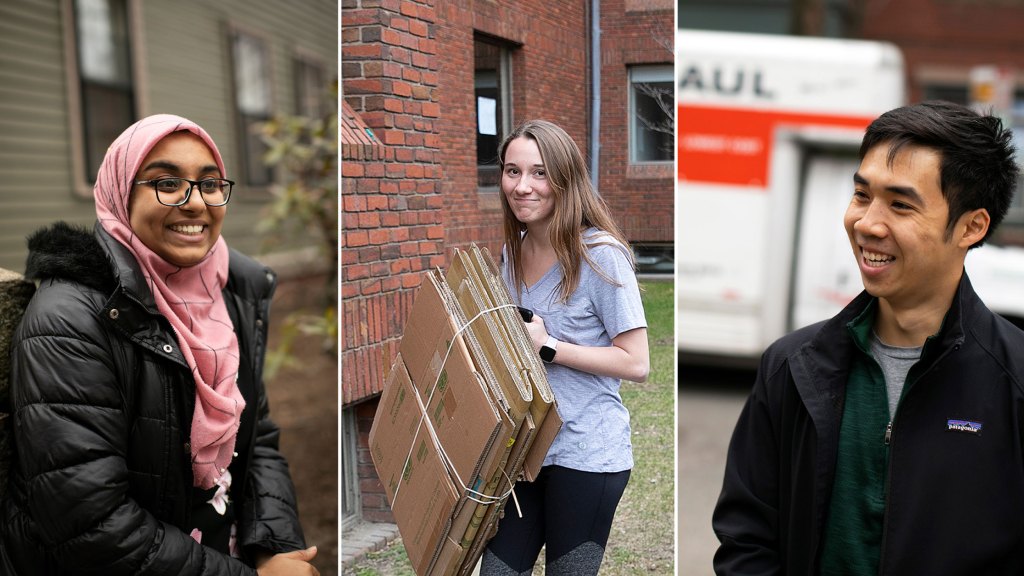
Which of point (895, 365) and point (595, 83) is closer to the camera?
point (895, 365)

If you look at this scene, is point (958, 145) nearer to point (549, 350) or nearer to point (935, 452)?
point (935, 452)

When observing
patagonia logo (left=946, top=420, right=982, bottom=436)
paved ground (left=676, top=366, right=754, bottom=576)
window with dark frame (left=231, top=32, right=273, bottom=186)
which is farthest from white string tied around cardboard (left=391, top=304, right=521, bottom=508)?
window with dark frame (left=231, top=32, right=273, bottom=186)

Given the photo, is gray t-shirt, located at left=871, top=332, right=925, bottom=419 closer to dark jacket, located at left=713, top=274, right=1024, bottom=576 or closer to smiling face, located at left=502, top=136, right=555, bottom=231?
dark jacket, located at left=713, top=274, right=1024, bottom=576

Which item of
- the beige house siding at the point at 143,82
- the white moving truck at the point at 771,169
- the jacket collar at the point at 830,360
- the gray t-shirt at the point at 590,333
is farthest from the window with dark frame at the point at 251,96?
the jacket collar at the point at 830,360

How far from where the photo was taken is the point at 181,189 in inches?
83.1

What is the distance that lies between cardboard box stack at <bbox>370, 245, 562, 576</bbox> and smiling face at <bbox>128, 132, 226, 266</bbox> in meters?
0.51

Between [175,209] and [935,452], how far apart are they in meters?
1.61

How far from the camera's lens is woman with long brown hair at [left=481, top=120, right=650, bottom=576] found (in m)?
2.07

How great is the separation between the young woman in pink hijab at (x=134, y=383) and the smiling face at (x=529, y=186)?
67 cm

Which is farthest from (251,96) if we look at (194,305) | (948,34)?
(948,34)

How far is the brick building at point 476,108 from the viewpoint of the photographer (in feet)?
7.09

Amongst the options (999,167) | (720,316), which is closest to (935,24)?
(720,316)

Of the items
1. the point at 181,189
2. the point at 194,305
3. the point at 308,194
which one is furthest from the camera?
the point at 308,194

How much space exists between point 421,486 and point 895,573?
0.95 m
